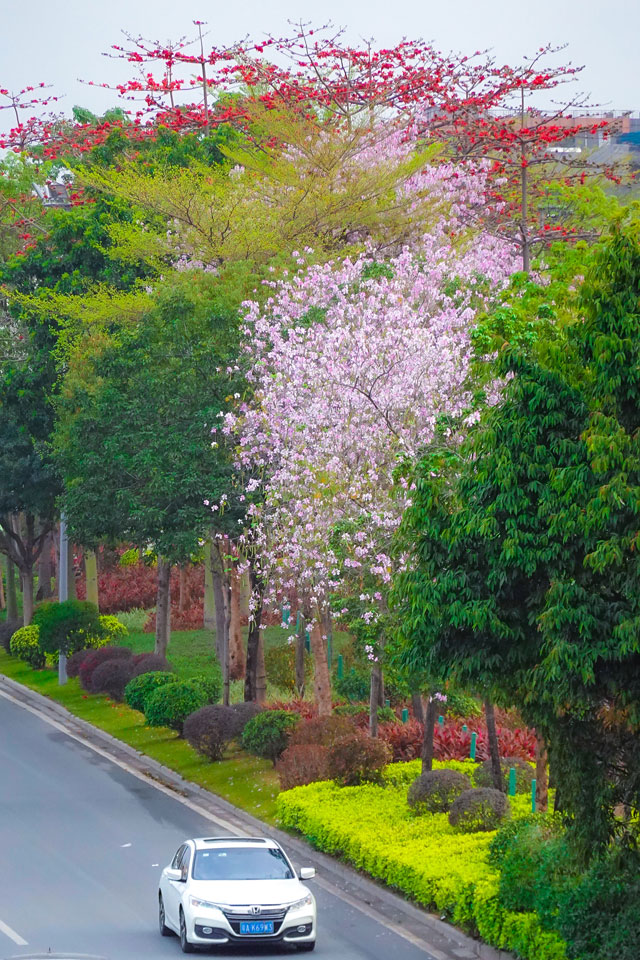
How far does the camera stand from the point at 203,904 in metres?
17.0

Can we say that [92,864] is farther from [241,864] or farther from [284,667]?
[284,667]

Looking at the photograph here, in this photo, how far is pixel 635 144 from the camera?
91.7m

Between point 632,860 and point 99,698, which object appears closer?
point 632,860

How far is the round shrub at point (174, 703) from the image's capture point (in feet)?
103

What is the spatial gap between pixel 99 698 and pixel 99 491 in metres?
8.11

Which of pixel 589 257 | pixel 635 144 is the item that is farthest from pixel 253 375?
pixel 635 144

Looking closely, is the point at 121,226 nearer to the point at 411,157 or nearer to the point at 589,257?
the point at 411,157

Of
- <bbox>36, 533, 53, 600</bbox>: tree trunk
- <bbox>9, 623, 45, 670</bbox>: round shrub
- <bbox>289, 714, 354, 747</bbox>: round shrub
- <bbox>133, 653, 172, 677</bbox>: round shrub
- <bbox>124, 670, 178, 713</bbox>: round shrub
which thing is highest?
<bbox>36, 533, 53, 600</bbox>: tree trunk

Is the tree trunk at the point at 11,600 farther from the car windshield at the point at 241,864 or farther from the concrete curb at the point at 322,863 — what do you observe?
the car windshield at the point at 241,864

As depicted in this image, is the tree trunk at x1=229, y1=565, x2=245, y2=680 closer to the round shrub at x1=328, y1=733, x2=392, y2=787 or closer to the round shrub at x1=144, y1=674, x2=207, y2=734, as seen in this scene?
the round shrub at x1=144, y1=674, x2=207, y2=734

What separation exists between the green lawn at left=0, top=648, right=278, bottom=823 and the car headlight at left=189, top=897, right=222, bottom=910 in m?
7.79

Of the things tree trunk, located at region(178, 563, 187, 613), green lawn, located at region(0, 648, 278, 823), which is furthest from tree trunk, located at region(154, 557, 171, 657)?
tree trunk, located at region(178, 563, 187, 613)

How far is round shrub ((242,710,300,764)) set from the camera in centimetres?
2756

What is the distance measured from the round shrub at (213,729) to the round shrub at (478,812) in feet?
27.7
